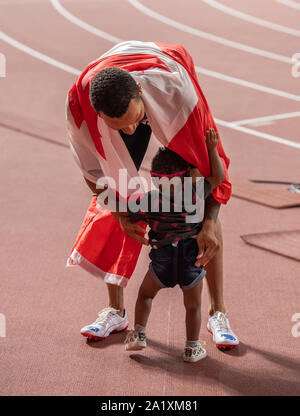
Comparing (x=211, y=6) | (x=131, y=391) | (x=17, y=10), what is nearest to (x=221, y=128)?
(x=131, y=391)

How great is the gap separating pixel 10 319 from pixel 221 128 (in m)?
4.12

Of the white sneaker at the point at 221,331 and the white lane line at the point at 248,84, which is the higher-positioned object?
the white lane line at the point at 248,84

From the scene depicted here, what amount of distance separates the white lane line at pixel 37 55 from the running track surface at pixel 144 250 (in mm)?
28

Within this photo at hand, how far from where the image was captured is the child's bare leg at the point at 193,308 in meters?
3.52

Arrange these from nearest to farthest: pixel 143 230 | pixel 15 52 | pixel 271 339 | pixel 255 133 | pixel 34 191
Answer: pixel 143 230 < pixel 271 339 < pixel 34 191 < pixel 255 133 < pixel 15 52

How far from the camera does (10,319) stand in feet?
13.4

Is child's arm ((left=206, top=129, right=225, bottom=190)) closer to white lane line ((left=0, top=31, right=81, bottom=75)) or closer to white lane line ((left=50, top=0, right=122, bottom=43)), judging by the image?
white lane line ((left=0, top=31, right=81, bottom=75))

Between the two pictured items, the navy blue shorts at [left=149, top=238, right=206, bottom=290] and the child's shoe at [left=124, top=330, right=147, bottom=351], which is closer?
the navy blue shorts at [left=149, top=238, right=206, bottom=290]

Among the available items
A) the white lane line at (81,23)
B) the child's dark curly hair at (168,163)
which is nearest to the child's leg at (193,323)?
the child's dark curly hair at (168,163)

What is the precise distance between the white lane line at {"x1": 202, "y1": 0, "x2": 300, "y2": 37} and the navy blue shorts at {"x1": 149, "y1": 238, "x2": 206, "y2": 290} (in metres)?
Answer: 8.57

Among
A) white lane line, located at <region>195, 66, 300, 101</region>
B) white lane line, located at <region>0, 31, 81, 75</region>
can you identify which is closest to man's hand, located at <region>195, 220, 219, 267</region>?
white lane line, located at <region>195, 66, 300, 101</region>

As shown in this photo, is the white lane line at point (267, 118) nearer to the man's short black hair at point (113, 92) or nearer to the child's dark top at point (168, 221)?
the child's dark top at point (168, 221)

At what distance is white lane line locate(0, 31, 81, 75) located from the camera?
9.98 meters
